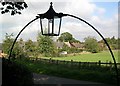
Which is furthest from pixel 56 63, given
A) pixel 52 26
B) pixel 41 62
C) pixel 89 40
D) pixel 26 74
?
pixel 89 40

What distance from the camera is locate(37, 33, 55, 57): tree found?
60.5 m

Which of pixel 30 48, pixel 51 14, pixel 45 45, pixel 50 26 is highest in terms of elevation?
pixel 45 45

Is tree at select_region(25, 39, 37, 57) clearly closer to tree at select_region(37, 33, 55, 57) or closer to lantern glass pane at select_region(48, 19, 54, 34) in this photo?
tree at select_region(37, 33, 55, 57)

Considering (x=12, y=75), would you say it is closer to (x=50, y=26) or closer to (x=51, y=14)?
(x=50, y=26)

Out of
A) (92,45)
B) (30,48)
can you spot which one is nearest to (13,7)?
(30,48)

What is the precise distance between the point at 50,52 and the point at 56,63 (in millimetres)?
34325

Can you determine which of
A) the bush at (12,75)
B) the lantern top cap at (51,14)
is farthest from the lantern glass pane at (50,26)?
the bush at (12,75)

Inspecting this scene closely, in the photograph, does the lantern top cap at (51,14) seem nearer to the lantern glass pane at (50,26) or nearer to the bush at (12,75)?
the lantern glass pane at (50,26)

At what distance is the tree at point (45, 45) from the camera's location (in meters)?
60.5

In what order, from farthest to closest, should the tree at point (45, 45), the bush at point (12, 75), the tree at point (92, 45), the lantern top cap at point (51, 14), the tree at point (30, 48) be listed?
the tree at point (92, 45), the tree at point (45, 45), the tree at point (30, 48), the bush at point (12, 75), the lantern top cap at point (51, 14)

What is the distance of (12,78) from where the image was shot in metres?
8.45

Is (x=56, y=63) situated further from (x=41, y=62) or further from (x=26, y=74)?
(x=26, y=74)

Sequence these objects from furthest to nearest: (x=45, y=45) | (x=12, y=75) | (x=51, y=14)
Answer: (x=45, y=45), (x=12, y=75), (x=51, y=14)

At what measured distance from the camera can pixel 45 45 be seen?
61.1 meters
